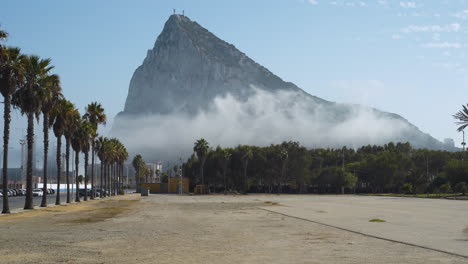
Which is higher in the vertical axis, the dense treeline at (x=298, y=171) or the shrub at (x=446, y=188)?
the dense treeline at (x=298, y=171)

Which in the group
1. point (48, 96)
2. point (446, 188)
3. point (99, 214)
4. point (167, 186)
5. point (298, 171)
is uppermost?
point (48, 96)

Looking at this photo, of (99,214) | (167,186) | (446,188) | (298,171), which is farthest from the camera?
(167,186)

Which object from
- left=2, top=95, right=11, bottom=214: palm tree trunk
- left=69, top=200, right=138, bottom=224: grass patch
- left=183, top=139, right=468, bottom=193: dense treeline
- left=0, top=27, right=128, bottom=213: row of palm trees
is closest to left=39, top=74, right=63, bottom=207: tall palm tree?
left=0, top=27, right=128, bottom=213: row of palm trees

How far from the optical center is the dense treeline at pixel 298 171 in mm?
155000

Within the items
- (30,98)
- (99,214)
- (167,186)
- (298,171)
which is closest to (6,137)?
(30,98)

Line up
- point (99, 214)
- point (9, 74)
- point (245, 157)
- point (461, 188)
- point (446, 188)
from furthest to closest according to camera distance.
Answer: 1. point (245, 157)
2. point (446, 188)
3. point (461, 188)
4. point (99, 214)
5. point (9, 74)

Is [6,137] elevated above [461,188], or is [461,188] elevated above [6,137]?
[6,137]

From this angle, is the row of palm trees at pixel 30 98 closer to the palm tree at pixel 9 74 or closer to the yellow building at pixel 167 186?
the palm tree at pixel 9 74

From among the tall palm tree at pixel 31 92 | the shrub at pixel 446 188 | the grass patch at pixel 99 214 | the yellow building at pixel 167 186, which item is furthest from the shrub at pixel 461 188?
the yellow building at pixel 167 186

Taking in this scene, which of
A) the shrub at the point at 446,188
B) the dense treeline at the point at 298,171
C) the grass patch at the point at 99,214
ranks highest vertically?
the dense treeline at the point at 298,171

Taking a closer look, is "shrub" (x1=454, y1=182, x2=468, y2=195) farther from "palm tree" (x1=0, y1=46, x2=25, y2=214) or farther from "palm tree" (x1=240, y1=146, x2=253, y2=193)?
"palm tree" (x1=0, y1=46, x2=25, y2=214)

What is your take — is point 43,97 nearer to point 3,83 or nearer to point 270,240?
point 3,83

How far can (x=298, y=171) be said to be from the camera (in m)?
166

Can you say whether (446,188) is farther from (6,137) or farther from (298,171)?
(6,137)
